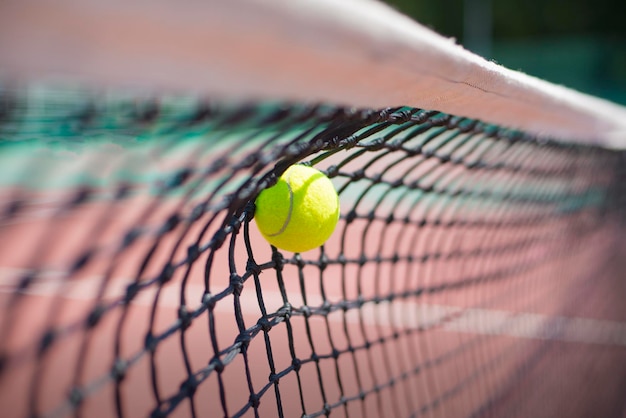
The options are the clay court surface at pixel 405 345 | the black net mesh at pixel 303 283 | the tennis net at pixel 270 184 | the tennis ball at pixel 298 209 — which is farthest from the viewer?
the clay court surface at pixel 405 345

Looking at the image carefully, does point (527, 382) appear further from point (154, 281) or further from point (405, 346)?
point (154, 281)

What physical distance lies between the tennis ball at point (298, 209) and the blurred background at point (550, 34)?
11374 mm

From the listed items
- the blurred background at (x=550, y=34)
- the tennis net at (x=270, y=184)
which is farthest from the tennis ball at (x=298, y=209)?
the blurred background at (x=550, y=34)

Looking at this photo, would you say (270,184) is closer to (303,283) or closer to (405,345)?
(303,283)

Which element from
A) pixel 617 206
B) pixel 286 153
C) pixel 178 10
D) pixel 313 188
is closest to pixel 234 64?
pixel 178 10

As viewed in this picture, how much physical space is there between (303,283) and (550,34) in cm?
1377

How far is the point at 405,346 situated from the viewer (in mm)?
2986

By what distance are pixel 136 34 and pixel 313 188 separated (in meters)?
0.82

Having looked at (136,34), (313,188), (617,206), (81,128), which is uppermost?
(617,206)

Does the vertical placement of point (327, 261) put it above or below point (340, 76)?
above

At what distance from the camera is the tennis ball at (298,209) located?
1.18m

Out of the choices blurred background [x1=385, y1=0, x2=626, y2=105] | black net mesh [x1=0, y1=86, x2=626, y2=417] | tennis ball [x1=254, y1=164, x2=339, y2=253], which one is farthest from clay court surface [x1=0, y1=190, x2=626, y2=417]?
blurred background [x1=385, y1=0, x2=626, y2=105]

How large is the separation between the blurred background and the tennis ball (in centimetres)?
1137

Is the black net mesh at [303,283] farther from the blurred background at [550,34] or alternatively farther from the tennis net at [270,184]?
the blurred background at [550,34]
